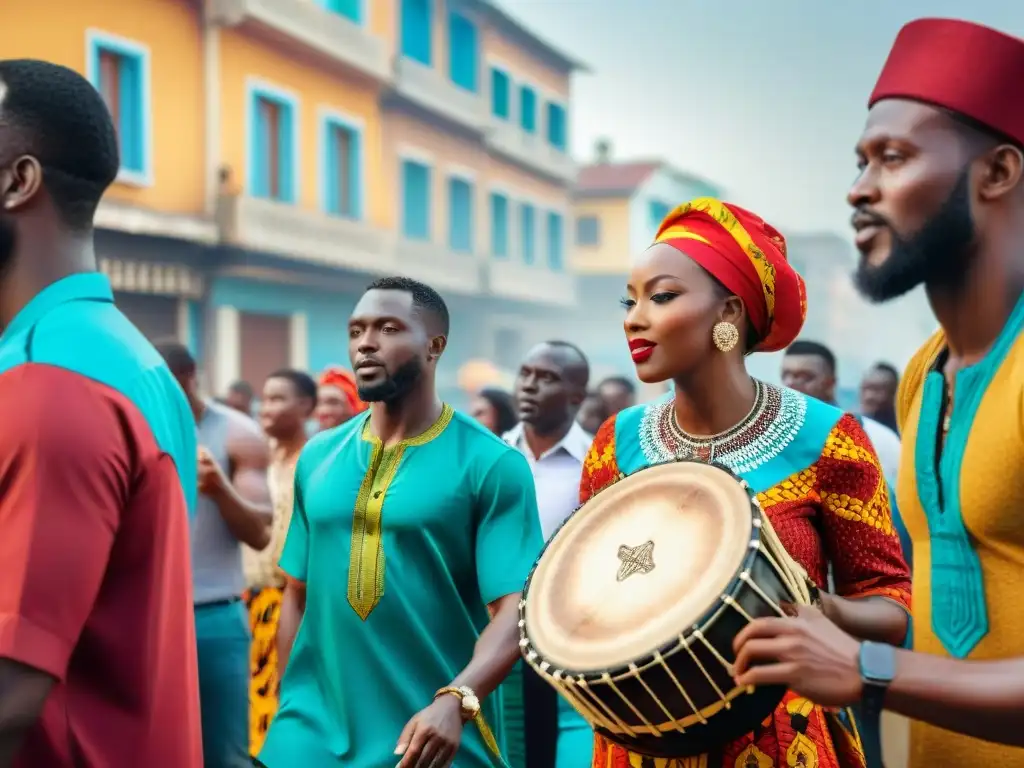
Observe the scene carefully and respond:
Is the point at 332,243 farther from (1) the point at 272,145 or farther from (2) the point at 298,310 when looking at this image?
(1) the point at 272,145

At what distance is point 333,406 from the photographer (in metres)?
8.03

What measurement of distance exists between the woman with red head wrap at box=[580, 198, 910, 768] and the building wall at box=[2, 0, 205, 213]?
12440 mm

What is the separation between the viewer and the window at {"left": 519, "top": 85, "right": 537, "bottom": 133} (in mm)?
27062

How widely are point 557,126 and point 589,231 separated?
677 centimetres

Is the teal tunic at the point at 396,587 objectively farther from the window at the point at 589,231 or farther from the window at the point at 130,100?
the window at the point at 589,231

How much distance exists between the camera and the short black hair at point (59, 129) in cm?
228

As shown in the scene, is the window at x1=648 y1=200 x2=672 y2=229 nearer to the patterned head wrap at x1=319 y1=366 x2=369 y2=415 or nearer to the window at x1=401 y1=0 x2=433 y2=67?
the window at x1=401 y1=0 x2=433 y2=67

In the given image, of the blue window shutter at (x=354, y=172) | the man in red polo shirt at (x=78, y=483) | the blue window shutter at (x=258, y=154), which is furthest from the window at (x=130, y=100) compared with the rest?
the man in red polo shirt at (x=78, y=483)

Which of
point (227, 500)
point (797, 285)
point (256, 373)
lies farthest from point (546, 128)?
point (797, 285)

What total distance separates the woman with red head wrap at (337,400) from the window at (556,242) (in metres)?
21.2

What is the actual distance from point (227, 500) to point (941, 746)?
4250 millimetres

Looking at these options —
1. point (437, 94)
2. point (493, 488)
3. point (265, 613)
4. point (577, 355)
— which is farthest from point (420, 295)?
point (437, 94)

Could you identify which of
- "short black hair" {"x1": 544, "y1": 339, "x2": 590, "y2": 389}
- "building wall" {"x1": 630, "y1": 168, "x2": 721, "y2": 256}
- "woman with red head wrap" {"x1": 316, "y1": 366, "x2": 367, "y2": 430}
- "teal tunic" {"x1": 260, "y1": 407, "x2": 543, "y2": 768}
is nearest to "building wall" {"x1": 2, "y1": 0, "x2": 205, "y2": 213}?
"woman with red head wrap" {"x1": 316, "y1": 366, "x2": 367, "y2": 430}

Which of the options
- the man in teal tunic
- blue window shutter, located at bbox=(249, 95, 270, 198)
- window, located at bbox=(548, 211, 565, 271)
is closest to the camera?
the man in teal tunic
